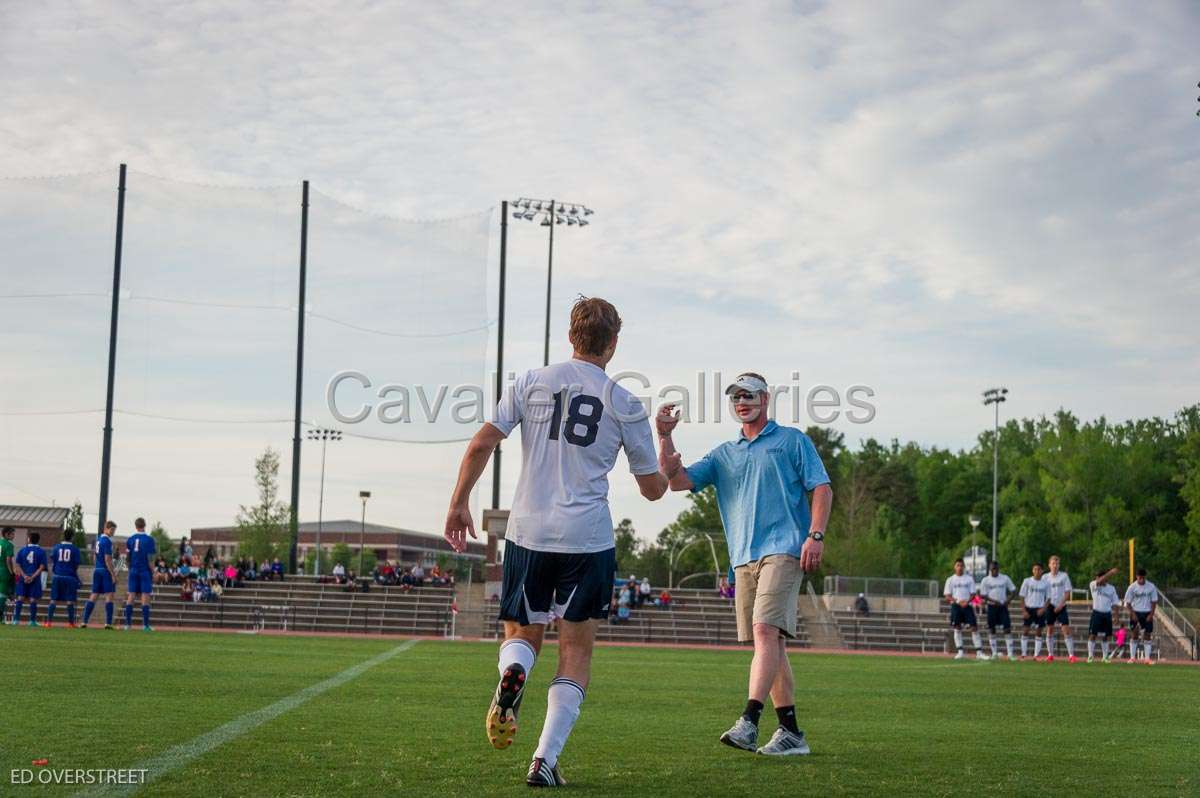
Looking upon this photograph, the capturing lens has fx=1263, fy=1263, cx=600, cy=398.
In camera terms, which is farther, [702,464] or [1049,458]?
[1049,458]

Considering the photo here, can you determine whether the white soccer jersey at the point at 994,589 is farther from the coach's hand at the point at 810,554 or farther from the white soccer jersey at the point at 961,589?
the coach's hand at the point at 810,554

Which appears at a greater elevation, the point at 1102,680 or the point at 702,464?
the point at 702,464

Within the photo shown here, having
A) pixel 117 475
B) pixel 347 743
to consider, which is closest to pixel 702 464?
pixel 347 743

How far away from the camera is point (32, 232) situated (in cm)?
3934

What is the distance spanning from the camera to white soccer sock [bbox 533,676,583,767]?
187 inches

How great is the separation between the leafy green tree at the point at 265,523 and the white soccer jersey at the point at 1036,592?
1233 inches

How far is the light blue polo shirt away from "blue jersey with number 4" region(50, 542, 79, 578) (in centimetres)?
1965

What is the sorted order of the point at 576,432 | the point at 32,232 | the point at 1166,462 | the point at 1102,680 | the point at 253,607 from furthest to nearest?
the point at 1166,462
the point at 32,232
the point at 253,607
the point at 1102,680
the point at 576,432

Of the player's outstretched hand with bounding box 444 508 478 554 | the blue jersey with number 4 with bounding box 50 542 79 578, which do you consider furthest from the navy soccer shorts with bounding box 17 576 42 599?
the player's outstretched hand with bounding box 444 508 478 554

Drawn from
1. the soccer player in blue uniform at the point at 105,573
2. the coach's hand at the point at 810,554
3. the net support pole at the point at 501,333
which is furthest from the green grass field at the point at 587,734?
the net support pole at the point at 501,333

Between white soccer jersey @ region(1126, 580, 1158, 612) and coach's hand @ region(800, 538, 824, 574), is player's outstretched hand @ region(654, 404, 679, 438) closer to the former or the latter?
coach's hand @ region(800, 538, 824, 574)

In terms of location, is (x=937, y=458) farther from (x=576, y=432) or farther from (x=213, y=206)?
(x=576, y=432)

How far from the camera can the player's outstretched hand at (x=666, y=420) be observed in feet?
20.1

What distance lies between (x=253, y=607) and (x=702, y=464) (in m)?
31.2
